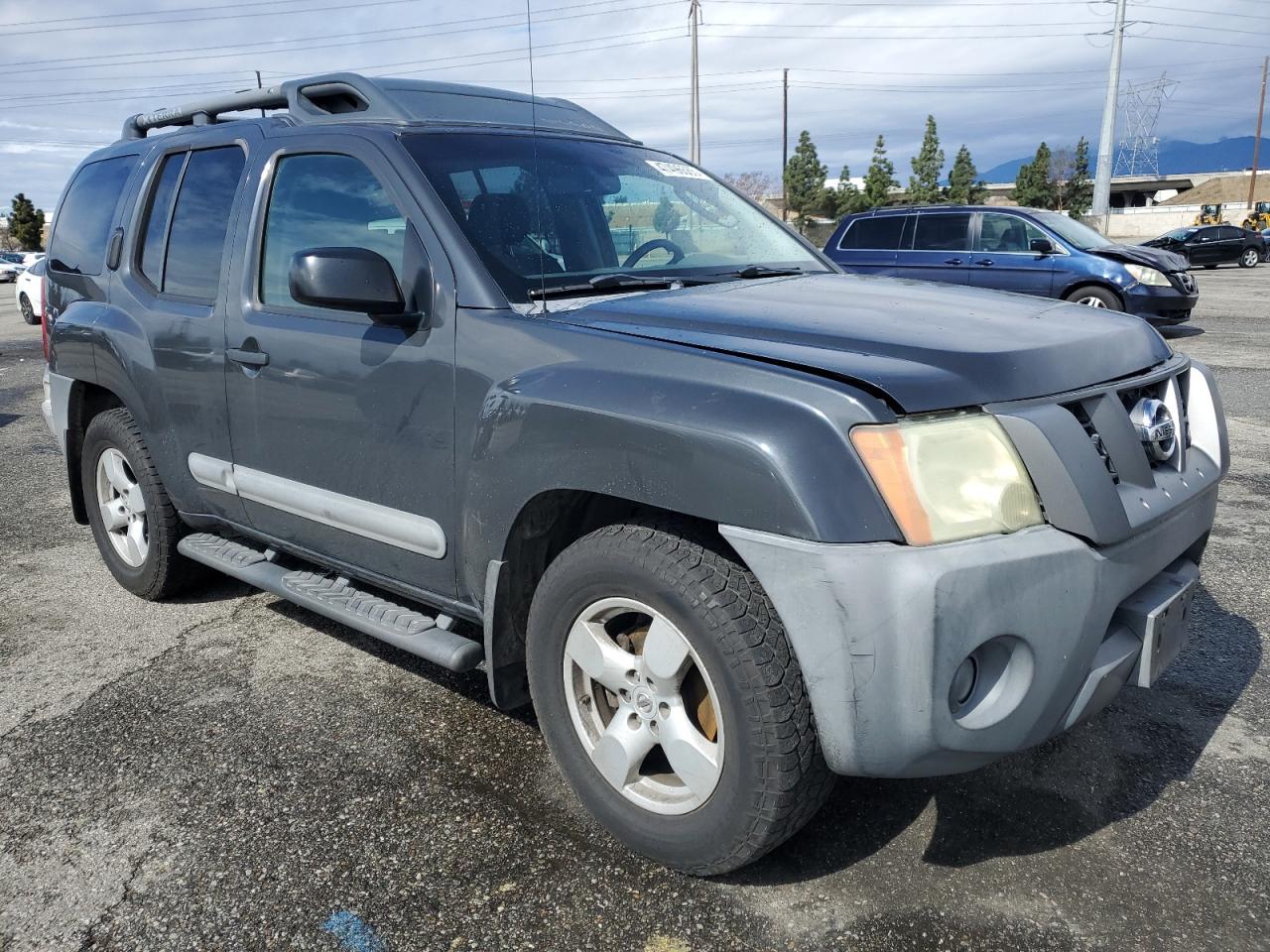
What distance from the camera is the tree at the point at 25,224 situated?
72188 mm

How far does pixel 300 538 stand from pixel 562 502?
48.9 inches

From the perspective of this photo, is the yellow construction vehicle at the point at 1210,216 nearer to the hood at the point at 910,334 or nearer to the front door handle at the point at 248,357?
the hood at the point at 910,334

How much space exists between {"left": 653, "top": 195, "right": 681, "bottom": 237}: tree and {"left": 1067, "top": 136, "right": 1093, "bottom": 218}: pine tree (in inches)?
3300

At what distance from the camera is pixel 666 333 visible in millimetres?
2377

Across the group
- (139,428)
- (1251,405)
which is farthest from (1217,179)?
(139,428)

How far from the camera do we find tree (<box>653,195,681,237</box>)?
3.37 metres

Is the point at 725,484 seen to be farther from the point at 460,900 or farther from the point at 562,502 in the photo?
the point at 460,900

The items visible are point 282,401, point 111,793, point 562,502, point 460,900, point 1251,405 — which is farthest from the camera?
point 1251,405

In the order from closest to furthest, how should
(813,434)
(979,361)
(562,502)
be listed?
(813,434) → (979,361) → (562,502)

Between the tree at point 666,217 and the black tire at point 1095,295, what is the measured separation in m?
10.1

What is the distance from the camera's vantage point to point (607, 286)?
114 inches

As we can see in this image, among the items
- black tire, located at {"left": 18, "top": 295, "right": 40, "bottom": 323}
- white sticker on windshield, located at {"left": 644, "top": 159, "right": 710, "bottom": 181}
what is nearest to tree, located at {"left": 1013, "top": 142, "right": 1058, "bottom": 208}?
black tire, located at {"left": 18, "top": 295, "right": 40, "bottom": 323}

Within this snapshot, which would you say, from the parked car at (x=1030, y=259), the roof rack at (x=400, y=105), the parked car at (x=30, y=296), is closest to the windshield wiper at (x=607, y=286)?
the roof rack at (x=400, y=105)

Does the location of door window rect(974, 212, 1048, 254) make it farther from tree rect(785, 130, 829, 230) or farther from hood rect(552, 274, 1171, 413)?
tree rect(785, 130, 829, 230)
